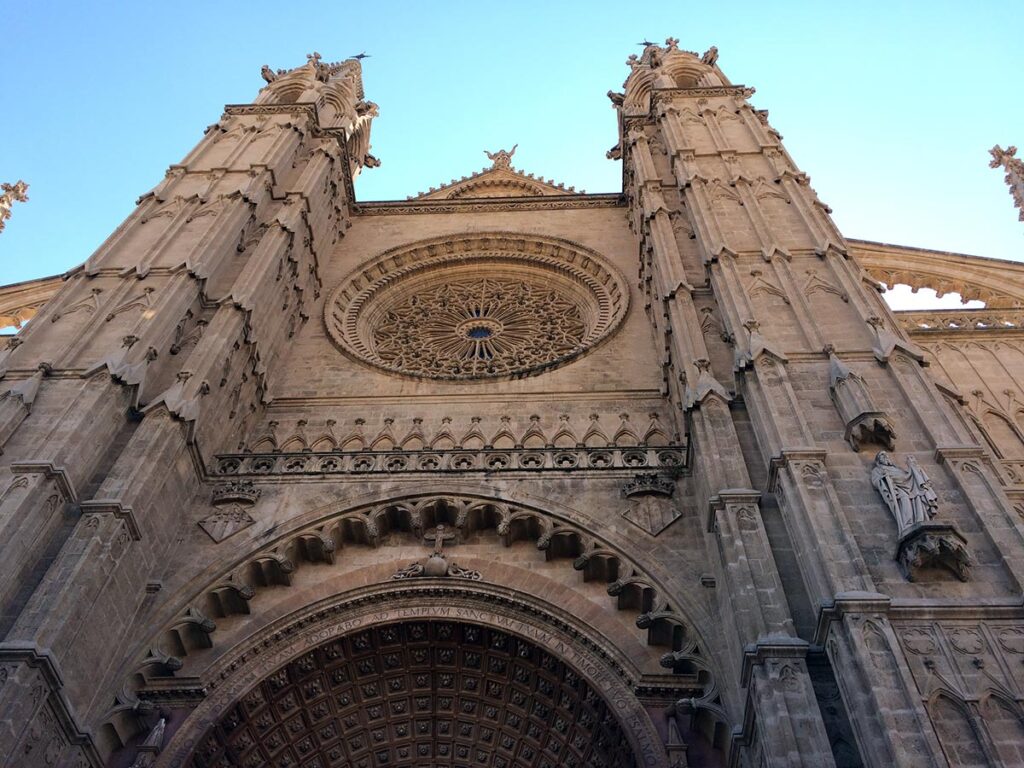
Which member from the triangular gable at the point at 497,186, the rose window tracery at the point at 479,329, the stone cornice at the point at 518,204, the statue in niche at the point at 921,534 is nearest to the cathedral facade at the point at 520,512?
the statue in niche at the point at 921,534

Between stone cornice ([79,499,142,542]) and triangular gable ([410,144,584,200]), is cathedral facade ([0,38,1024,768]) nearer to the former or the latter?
stone cornice ([79,499,142,542])

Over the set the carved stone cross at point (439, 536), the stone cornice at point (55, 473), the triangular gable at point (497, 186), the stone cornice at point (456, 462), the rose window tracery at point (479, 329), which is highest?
the triangular gable at point (497, 186)

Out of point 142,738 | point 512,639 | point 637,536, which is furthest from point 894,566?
point 142,738

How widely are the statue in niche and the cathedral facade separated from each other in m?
0.03

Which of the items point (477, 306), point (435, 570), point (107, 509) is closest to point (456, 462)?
point (435, 570)

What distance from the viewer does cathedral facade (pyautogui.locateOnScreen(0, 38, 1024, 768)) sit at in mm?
8289

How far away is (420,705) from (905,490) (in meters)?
5.80

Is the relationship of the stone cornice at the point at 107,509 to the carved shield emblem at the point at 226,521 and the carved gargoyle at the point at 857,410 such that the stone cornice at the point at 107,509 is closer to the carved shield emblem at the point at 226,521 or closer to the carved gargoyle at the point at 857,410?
the carved shield emblem at the point at 226,521

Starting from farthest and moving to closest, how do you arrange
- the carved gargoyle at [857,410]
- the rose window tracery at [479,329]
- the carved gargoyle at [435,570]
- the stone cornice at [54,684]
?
the rose window tracery at [479,329], the carved gargoyle at [435,570], the carved gargoyle at [857,410], the stone cornice at [54,684]

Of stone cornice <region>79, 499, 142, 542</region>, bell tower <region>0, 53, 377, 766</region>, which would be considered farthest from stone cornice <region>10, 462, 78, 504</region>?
stone cornice <region>79, 499, 142, 542</region>

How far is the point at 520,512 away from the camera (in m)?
11.7

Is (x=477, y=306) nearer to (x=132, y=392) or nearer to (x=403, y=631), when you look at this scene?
(x=132, y=392)

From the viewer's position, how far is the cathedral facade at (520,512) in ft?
27.2

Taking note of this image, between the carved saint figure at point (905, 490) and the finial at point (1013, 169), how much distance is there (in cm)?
985
